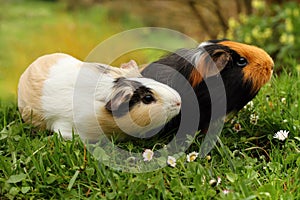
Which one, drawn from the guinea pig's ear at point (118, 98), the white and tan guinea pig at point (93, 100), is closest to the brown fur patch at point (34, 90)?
the white and tan guinea pig at point (93, 100)

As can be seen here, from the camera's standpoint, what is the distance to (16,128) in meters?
2.54

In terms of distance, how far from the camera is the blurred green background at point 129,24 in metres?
4.96

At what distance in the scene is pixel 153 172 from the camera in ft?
6.86

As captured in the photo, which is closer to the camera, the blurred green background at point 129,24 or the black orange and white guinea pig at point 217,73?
the black orange and white guinea pig at point 217,73

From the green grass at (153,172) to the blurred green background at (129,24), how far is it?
3.57 ft

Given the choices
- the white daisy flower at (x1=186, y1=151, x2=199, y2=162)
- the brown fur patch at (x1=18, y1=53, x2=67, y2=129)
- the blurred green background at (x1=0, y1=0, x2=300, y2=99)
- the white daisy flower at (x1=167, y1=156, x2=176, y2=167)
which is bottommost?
the blurred green background at (x1=0, y1=0, x2=300, y2=99)

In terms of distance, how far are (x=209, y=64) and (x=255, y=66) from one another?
0.75 ft

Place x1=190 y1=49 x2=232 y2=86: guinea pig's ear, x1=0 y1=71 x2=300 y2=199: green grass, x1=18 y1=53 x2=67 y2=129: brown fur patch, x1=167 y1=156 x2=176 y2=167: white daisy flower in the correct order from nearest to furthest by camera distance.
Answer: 1. x1=0 y1=71 x2=300 y2=199: green grass
2. x1=167 y1=156 x2=176 y2=167: white daisy flower
3. x1=190 y1=49 x2=232 y2=86: guinea pig's ear
4. x1=18 y1=53 x2=67 y2=129: brown fur patch

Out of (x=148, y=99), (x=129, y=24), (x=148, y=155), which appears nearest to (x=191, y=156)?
(x=148, y=155)

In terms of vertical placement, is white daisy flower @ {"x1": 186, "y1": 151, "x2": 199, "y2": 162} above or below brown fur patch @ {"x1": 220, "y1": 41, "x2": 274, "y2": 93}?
below

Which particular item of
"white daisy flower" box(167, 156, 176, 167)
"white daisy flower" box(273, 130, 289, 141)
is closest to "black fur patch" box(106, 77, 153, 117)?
"white daisy flower" box(167, 156, 176, 167)

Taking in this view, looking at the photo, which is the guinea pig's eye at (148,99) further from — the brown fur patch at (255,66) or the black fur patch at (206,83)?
the brown fur patch at (255,66)

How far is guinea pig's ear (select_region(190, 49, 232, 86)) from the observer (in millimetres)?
2344

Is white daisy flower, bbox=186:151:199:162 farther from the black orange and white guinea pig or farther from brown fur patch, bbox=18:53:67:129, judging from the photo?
brown fur patch, bbox=18:53:67:129
